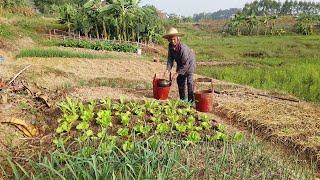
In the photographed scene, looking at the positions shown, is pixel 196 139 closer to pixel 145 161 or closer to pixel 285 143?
pixel 285 143

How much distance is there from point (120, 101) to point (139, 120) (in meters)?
0.79

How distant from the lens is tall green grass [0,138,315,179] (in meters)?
2.81

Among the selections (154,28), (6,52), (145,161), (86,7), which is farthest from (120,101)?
(154,28)

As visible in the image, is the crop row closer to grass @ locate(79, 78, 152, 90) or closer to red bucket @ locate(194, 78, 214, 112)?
grass @ locate(79, 78, 152, 90)

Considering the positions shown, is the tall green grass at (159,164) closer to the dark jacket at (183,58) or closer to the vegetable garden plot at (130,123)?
the vegetable garden plot at (130,123)

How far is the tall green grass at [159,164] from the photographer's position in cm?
281

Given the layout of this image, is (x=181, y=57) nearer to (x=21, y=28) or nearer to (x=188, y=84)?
(x=188, y=84)

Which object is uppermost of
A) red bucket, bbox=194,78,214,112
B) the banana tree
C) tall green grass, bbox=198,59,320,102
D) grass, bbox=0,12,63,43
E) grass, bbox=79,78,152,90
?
the banana tree

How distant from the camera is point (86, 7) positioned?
70.8ft

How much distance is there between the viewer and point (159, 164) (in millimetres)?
3051

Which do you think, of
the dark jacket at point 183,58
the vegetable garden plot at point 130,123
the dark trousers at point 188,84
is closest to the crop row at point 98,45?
the dark trousers at point 188,84

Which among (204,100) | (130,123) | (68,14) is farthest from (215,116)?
(68,14)

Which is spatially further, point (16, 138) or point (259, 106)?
point (259, 106)

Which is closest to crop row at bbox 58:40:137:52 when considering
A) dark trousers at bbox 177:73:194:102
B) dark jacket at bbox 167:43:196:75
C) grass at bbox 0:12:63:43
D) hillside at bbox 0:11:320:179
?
grass at bbox 0:12:63:43
